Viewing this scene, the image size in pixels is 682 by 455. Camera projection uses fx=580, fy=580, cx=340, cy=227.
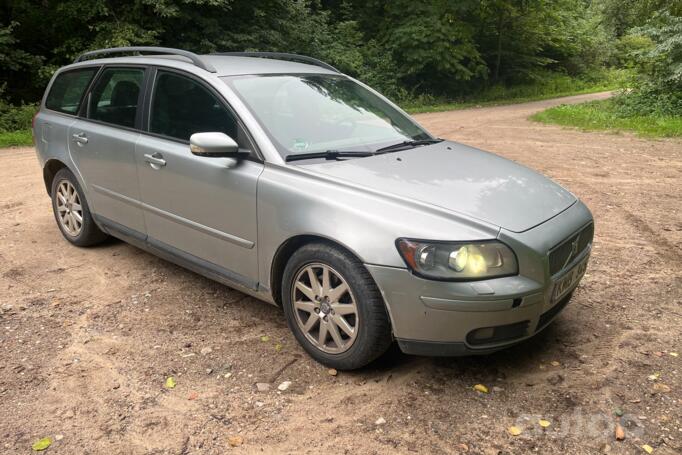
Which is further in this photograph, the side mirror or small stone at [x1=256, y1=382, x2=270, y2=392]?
the side mirror

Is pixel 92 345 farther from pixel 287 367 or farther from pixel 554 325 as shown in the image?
pixel 554 325

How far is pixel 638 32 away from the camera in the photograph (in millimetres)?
14539

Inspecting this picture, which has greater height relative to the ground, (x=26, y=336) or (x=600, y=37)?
(x=600, y=37)

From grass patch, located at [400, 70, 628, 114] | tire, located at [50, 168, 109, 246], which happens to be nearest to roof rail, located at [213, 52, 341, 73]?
tire, located at [50, 168, 109, 246]

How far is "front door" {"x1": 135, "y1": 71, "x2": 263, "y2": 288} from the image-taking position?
3.51 m

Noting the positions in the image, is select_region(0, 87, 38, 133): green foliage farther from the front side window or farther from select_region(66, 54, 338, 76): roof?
the front side window

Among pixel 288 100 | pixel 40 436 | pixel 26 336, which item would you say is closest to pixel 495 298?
pixel 288 100

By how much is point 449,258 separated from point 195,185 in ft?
5.87

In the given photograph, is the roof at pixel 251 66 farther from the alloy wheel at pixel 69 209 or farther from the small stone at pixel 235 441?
the small stone at pixel 235 441

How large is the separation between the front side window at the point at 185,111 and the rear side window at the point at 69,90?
1.15 metres

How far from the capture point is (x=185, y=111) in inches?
155

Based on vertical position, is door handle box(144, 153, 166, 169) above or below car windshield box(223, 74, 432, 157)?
below

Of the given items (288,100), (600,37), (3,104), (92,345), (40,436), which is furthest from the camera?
(600,37)

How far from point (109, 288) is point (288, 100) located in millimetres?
2009
